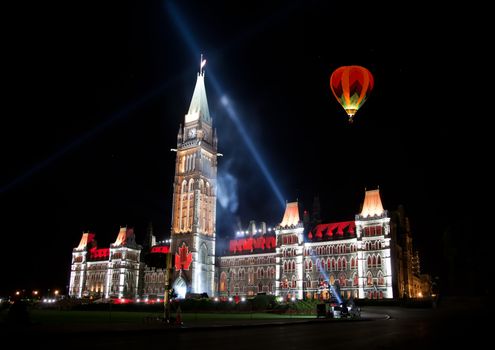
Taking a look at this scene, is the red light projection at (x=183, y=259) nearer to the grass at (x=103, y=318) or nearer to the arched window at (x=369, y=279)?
the arched window at (x=369, y=279)

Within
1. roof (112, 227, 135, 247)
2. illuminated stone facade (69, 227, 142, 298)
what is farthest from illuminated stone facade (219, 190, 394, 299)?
roof (112, 227, 135, 247)

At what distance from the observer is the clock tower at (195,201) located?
4003 inches

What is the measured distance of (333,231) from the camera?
94.5 m

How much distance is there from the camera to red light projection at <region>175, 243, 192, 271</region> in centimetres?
10169

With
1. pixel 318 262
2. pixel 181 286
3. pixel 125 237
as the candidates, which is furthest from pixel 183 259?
pixel 318 262

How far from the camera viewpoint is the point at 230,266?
109m

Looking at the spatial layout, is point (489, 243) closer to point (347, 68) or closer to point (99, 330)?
point (347, 68)

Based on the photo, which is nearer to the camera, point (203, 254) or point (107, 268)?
point (203, 254)

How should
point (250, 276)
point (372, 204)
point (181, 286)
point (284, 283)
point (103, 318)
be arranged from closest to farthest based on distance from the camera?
point (103, 318) → point (372, 204) → point (284, 283) → point (181, 286) → point (250, 276)

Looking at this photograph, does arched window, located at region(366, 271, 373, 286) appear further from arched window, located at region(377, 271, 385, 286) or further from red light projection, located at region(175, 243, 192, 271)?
red light projection, located at region(175, 243, 192, 271)

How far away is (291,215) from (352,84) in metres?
65.9

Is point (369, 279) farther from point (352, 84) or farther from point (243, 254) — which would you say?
point (352, 84)

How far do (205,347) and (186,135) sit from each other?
338 ft

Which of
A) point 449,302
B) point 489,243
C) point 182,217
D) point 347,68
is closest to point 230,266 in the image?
point 182,217
